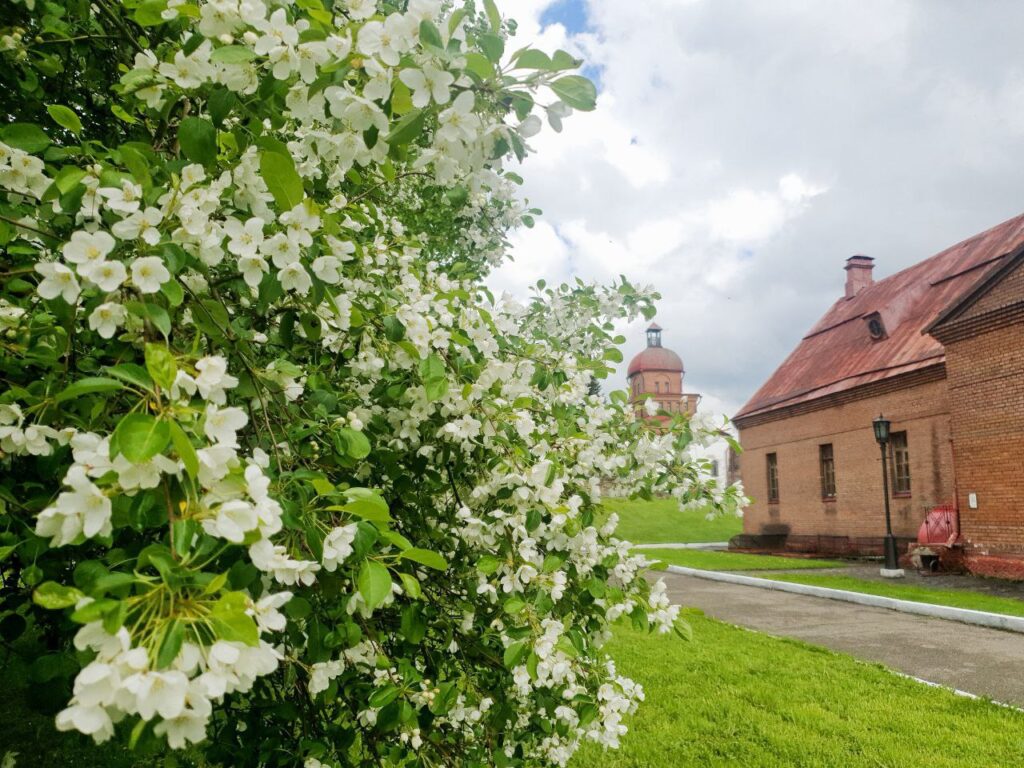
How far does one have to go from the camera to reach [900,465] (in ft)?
57.1

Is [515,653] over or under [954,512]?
under

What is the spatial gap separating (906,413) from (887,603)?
852 cm

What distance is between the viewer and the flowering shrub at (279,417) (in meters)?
1.10

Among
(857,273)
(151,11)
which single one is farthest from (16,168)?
(857,273)

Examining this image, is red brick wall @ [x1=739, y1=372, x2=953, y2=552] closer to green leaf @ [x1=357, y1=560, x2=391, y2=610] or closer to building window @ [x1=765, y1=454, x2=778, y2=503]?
building window @ [x1=765, y1=454, x2=778, y2=503]

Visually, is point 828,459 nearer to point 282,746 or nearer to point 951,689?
point 951,689

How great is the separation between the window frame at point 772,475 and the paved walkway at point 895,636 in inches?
451

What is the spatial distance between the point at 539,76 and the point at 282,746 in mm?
2407

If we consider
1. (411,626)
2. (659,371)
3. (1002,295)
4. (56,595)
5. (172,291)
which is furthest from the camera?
(659,371)

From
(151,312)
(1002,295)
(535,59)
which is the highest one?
(1002,295)

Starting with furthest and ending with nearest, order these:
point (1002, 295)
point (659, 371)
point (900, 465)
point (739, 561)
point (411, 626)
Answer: point (659, 371)
point (739, 561)
point (900, 465)
point (1002, 295)
point (411, 626)

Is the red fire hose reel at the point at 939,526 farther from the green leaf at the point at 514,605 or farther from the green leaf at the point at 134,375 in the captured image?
the green leaf at the point at 134,375

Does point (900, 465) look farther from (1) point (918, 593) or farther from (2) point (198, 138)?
(2) point (198, 138)

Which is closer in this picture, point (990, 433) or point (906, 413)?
point (990, 433)
